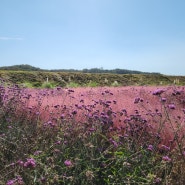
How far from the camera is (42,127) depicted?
5.31 metres

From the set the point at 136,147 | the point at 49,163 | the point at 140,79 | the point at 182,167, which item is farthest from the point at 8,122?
the point at 140,79

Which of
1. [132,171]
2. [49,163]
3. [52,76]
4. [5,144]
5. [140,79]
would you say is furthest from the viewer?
[140,79]

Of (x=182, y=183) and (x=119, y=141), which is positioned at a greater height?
(x=119, y=141)

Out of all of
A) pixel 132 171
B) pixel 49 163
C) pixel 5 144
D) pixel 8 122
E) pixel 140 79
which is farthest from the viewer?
pixel 140 79

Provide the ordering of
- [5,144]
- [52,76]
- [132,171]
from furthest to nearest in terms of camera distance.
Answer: [52,76]
[5,144]
[132,171]

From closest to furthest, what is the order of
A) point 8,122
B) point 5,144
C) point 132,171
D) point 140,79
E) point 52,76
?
point 132,171 < point 5,144 < point 8,122 < point 52,76 < point 140,79

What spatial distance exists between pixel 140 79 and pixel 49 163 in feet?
120

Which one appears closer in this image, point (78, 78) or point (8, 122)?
point (8, 122)

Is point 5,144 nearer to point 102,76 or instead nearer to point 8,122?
point 8,122

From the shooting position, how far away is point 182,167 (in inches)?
177

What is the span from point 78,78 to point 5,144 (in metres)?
32.7

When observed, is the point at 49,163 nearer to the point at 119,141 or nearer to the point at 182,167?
the point at 119,141

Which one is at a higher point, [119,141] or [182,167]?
[119,141]

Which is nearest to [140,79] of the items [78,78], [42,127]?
[78,78]
